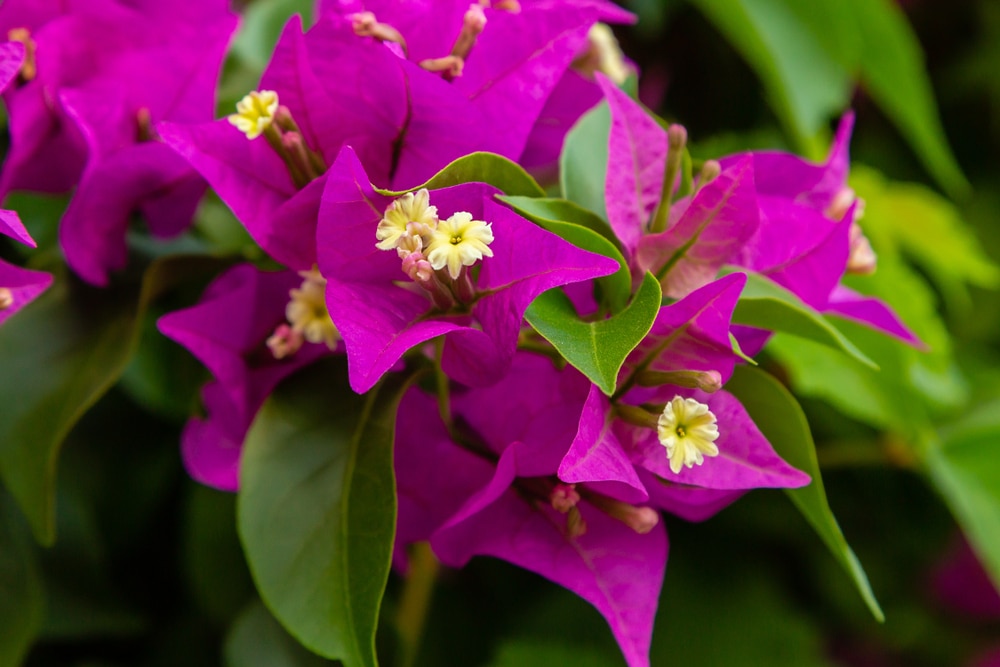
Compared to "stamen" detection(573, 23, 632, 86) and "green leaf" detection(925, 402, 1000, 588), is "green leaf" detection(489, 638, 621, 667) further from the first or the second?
"stamen" detection(573, 23, 632, 86)

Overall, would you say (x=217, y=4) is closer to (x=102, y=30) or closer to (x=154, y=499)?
(x=102, y=30)

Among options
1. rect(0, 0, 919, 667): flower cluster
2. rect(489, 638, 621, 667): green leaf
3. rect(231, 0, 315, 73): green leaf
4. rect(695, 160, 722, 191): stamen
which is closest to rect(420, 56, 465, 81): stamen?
rect(0, 0, 919, 667): flower cluster

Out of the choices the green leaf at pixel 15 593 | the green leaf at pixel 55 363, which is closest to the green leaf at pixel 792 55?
the green leaf at pixel 55 363

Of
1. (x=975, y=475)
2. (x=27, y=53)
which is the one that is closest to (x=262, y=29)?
(x=27, y=53)

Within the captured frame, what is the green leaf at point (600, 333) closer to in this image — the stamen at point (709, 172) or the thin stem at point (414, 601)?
the stamen at point (709, 172)

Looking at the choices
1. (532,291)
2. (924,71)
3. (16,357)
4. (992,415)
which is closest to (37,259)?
(16,357)

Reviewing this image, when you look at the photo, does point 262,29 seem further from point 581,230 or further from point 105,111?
point 581,230
